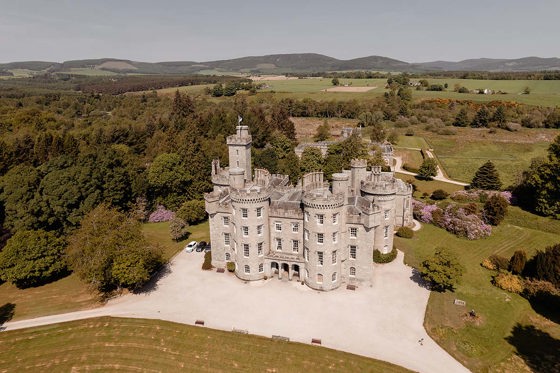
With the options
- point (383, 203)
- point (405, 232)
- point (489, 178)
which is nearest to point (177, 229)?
point (383, 203)

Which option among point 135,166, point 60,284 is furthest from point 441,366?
point 135,166

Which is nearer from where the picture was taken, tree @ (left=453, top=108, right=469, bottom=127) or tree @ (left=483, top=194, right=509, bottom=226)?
tree @ (left=483, top=194, right=509, bottom=226)

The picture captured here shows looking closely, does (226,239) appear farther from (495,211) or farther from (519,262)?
(495,211)

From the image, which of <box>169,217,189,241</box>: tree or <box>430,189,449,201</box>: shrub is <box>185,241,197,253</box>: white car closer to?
<box>169,217,189,241</box>: tree

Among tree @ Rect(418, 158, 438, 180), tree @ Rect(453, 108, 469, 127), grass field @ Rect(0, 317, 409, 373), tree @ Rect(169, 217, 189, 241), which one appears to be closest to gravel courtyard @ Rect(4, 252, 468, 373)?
grass field @ Rect(0, 317, 409, 373)

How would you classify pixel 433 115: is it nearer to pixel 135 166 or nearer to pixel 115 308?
pixel 135 166
